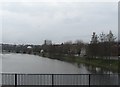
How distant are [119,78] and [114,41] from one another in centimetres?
3869

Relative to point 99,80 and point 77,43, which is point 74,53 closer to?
point 77,43

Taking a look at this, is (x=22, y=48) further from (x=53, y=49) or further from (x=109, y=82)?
(x=109, y=82)

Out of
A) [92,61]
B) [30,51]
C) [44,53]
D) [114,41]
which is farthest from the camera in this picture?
[30,51]

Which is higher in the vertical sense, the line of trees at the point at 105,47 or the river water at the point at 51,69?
the line of trees at the point at 105,47

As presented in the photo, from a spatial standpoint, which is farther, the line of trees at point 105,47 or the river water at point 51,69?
the line of trees at point 105,47

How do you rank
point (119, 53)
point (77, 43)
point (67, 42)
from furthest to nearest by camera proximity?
point (67, 42) < point (77, 43) < point (119, 53)

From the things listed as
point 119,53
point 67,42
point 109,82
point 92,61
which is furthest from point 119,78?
point 67,42

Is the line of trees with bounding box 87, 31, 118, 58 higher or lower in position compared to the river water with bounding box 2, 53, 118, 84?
higher

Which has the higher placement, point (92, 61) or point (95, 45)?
point (95, 45)

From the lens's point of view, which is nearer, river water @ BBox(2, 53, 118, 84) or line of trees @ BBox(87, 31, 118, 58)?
river water @ BBox(2, 53, 118, 84)

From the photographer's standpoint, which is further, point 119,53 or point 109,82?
point 119,53

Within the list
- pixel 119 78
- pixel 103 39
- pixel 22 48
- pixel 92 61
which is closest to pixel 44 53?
pixel 22 48

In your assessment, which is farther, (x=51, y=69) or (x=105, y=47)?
(x=105, y=47)

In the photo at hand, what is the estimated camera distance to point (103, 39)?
53312 millimetres
